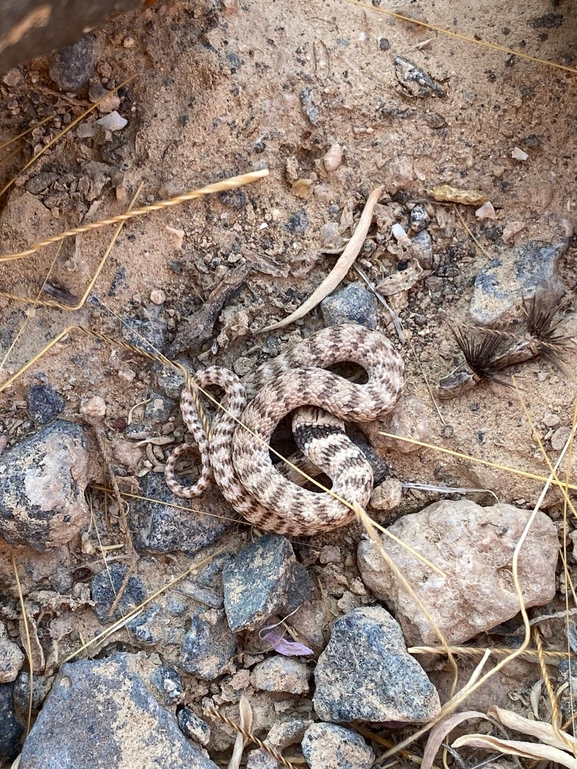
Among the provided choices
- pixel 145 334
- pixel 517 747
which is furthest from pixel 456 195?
pixel 517 747

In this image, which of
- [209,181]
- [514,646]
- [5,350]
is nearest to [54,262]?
[5,350]

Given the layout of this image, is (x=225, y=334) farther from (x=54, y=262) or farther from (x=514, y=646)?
(x=514, y=646)

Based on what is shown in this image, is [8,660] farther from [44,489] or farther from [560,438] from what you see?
[560,438]

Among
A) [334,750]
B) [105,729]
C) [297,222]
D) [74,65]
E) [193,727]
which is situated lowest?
[334,750]

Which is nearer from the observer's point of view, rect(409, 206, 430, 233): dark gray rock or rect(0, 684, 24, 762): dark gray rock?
rect(0, 684, 24, 762): dark gray rock

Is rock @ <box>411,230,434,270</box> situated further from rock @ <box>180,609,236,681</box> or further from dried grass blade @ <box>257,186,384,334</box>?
rock @ <box>180,609,236,681</box>

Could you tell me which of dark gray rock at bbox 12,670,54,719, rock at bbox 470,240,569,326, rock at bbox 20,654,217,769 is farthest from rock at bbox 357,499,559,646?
dark gray rock at bbox 12,670,54,719
